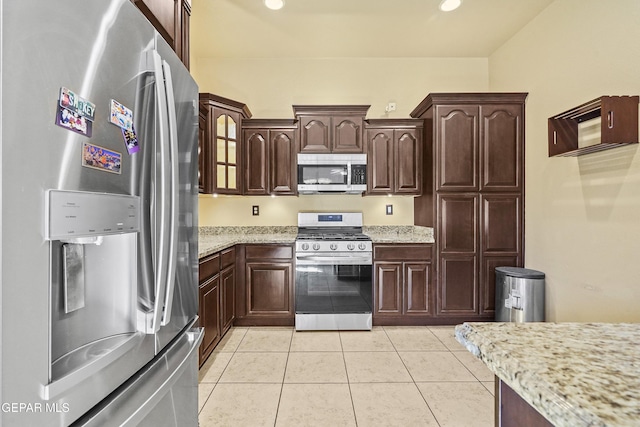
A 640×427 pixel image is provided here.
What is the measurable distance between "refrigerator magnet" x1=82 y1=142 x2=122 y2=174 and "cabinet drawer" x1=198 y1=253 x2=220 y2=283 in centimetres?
154

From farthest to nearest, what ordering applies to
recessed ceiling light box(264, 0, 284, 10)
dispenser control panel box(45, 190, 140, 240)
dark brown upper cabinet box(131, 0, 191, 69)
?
recessed ceiling light box(264, 0, 284, 10) → dark brown upper cabinet box(131, 0, 191, 69) → dispenser control panel box(45, 190, 140, 240)

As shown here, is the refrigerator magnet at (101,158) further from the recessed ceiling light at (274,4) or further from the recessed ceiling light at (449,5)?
the recessed ceiling light at (449,5)

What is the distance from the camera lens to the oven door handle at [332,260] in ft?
10.2

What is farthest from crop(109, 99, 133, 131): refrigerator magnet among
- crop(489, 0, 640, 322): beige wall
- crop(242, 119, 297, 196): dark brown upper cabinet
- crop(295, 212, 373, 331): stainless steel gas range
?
crop(489, 0, 640, 322): beige wall

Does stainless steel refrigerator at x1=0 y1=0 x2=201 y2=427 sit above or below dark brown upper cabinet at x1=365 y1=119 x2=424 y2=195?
below

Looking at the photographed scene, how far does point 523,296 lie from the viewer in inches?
109

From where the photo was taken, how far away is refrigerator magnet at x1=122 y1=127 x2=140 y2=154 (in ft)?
2.68

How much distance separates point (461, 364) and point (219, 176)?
9.31 feet

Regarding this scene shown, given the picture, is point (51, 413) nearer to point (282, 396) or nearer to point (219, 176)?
point (282, 396)

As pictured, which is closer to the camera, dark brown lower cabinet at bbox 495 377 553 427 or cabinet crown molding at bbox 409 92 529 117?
dark brown lower cabinet at bbox 495 377 553 427

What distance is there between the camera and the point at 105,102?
Answer: 745mm

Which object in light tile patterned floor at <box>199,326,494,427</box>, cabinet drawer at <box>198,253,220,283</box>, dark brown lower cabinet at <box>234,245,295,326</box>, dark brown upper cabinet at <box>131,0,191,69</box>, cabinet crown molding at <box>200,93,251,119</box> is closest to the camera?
dark brown upper cabinet at <box>131,0,191,69</box>

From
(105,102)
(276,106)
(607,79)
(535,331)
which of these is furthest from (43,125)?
(276,106)

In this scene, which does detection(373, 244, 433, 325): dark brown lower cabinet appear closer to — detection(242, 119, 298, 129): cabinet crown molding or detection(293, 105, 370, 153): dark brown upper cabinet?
detection(293, 105, 370, 153): dark brown upper cabinet
